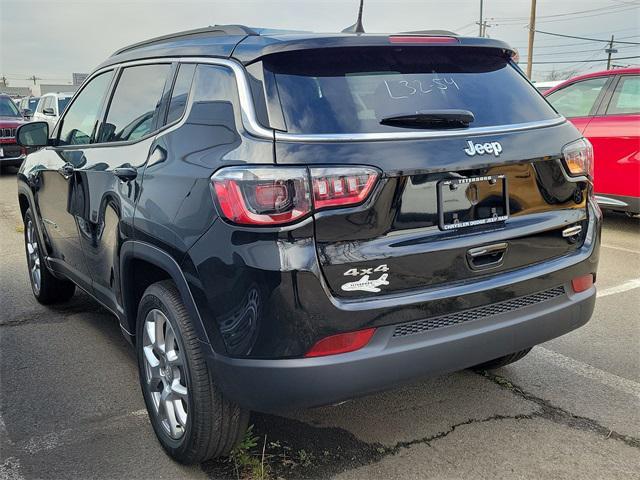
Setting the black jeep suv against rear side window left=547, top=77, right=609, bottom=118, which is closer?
the black jeep suv

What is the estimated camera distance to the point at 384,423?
300 centimetres

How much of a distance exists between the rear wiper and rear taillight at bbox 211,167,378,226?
269 millimetres

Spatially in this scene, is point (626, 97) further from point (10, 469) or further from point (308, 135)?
point (10, 469)

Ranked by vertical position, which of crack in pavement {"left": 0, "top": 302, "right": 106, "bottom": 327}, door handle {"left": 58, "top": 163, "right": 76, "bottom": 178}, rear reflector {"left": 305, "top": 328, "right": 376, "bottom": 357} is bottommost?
crack in pavement {"left": 0, "top": 302, "right": 106, "bottom": 327}

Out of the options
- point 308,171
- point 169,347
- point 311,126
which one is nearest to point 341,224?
point 308,171

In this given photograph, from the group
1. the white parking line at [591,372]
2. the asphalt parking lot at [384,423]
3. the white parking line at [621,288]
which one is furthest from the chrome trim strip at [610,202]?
the white parking line at [591,372]

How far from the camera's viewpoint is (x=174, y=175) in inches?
98.9

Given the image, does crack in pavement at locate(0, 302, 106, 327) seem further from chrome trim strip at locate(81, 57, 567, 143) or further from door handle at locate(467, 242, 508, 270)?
door handle at locate(467, 242, 508, 270)

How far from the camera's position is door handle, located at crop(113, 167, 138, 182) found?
9.39 feet

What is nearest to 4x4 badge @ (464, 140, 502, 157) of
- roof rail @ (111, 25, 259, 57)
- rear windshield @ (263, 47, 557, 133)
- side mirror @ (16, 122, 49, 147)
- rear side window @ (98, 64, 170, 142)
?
rear windshield @ (263, 47, 557, 133)

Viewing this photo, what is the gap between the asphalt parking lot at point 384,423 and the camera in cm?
265

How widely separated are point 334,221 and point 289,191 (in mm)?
186

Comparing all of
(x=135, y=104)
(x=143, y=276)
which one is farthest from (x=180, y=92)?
(x=143, y=276)

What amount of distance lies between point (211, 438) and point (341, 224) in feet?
3.37
